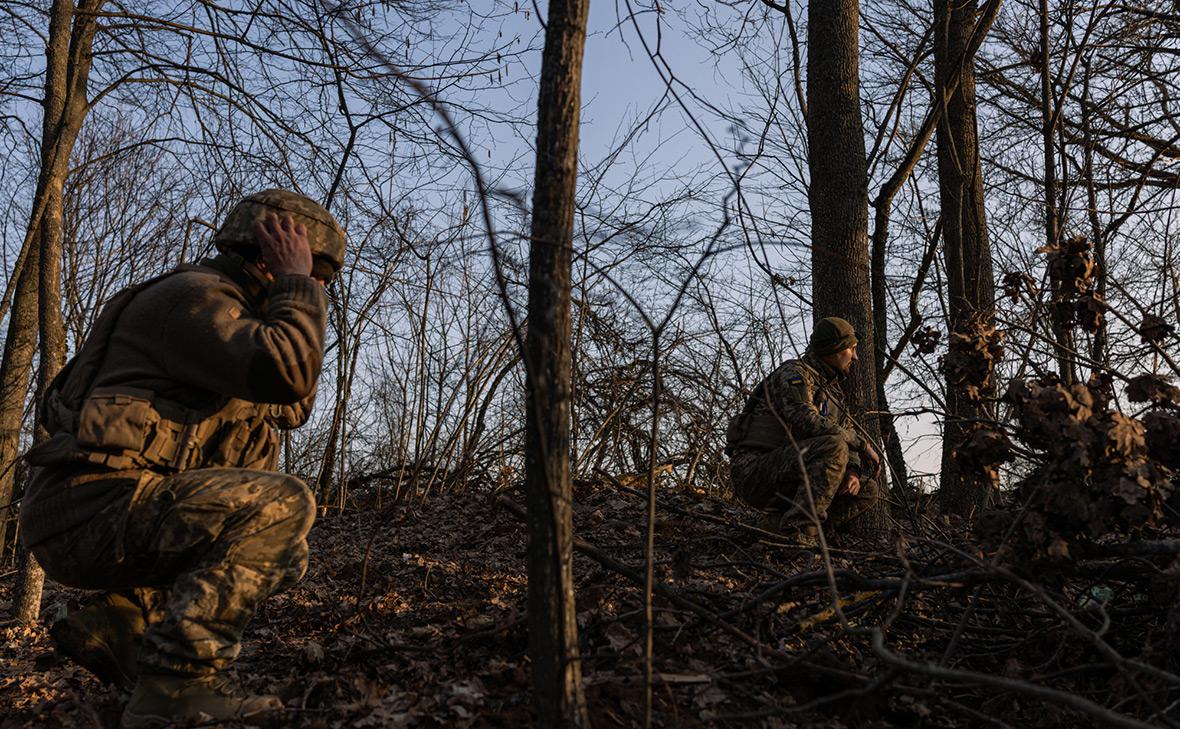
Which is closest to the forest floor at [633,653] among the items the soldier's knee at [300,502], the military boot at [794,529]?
the soldier's knee at [300,502]

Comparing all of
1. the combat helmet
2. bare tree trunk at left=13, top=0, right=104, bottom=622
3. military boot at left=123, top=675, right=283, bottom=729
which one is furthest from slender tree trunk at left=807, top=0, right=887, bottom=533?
bare tree trunk at left=13, top=0, right=104, bottom=622

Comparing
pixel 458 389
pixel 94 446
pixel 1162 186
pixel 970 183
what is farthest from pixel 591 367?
pixel 1162 186

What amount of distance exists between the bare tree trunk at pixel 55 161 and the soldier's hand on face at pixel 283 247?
101 inches

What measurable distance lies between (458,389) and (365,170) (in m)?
1.96

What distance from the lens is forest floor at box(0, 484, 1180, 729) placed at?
2.85m

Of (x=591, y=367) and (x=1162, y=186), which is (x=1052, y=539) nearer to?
(x=591, y=367)

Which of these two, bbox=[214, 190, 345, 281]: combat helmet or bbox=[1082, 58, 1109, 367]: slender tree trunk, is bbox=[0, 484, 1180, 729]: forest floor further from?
bbox=[1082, 58, 1109, 367]: slender tree trunk

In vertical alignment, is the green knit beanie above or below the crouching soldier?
above

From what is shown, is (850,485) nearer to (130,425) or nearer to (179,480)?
(179,480)

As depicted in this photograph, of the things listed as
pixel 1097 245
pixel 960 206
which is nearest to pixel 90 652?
pixel 960 206

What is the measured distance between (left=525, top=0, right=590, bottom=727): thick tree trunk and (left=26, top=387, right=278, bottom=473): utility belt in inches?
53.7

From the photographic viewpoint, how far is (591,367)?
7.51 m

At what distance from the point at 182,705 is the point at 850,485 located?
4102 millimetres

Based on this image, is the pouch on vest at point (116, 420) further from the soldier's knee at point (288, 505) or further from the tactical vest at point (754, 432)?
the tactical vest at point (754, 432)
